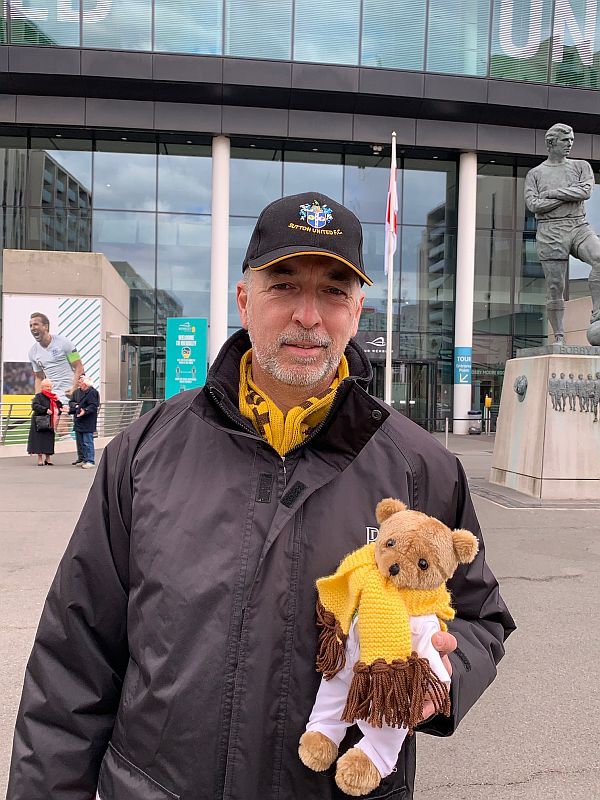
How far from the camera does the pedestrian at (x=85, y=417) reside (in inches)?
522

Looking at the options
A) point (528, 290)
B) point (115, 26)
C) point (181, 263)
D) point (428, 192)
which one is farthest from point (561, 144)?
point (528, 290)

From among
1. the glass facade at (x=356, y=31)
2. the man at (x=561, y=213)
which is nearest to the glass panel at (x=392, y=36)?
the glass facade at (x=356, y=31)

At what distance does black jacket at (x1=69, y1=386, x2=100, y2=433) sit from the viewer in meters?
13.3

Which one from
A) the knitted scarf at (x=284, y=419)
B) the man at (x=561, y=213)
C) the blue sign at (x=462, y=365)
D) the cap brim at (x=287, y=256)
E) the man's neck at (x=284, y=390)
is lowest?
the knitted scarf at (x=284, y=419)

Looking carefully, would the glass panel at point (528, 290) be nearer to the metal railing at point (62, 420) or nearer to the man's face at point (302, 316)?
the metal railing at point (62, 420)

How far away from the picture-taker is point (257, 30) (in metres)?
21.7

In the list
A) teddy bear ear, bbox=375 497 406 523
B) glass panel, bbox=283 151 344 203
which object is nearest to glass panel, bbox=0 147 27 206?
glass panel, bbox=283 151 344 203

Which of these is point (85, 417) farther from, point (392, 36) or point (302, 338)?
point (392, 36)

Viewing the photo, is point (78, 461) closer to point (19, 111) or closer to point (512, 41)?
point (19, 111)

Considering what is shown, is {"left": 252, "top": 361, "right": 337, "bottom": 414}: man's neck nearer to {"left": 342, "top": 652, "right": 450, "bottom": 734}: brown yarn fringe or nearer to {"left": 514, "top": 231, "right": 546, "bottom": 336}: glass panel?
{"left": 342, "top": 652, "right": 450, "bottom": 734}: brown yarn fringe

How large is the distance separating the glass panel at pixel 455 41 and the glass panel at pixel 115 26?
934 cm

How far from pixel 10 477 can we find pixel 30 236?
53.6 ft

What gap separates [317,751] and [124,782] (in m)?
0.51

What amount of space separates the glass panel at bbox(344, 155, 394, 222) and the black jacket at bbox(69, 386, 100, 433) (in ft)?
52.0
